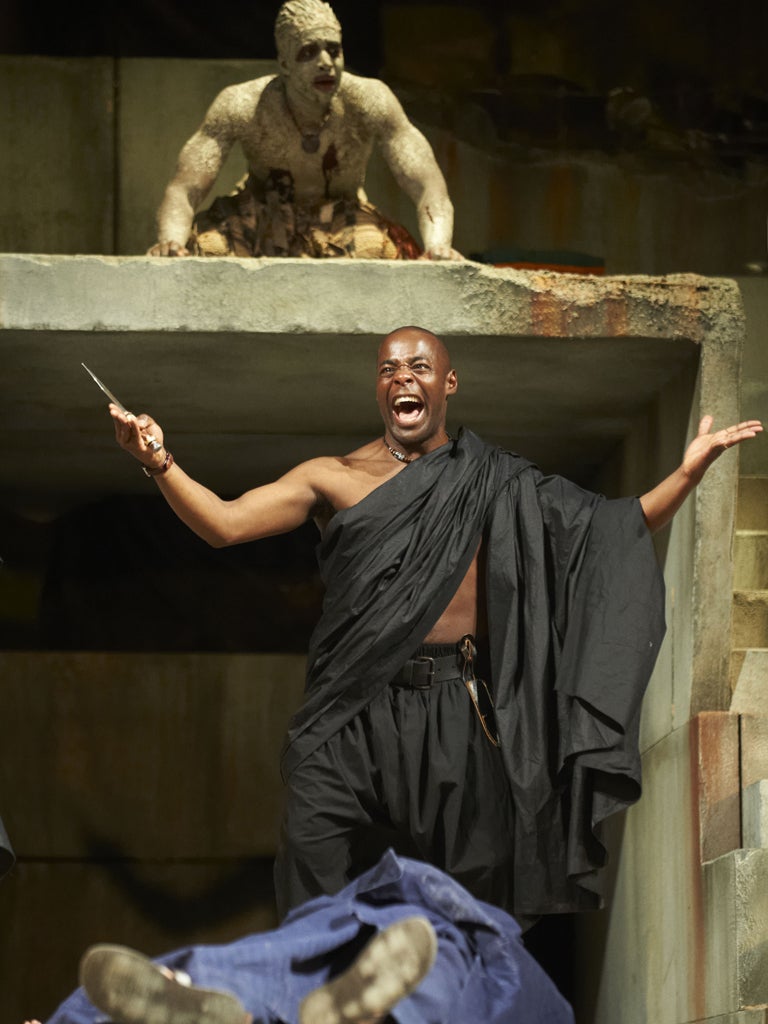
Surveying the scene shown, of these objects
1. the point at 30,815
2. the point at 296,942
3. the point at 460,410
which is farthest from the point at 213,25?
the point at 296,942

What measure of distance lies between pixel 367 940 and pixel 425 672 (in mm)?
1286

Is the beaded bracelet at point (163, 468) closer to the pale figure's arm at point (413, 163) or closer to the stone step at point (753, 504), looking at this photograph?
the pale figure's arm at point (413, 163)

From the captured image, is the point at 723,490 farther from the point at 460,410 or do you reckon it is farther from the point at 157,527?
the point at 157,527

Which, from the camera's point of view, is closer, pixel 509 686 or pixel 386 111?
pixel 509 686

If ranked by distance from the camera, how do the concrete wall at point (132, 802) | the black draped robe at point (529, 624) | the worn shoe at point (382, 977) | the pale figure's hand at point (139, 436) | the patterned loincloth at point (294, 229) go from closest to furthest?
the worn shoe at point (382, 977), the pale figure's hand at point (139, 436), the black draped robe at point (529, 624), the patterned loincloth at point (294, 229), the concrete wall at point (132, 802)

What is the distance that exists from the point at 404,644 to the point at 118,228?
3.99 m

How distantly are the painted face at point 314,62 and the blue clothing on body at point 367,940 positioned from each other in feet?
10.1

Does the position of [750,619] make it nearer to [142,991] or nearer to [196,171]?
[196,171]

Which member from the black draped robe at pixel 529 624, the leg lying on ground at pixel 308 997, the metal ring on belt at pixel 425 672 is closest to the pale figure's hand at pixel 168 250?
the black draped robe at pixel 529 624

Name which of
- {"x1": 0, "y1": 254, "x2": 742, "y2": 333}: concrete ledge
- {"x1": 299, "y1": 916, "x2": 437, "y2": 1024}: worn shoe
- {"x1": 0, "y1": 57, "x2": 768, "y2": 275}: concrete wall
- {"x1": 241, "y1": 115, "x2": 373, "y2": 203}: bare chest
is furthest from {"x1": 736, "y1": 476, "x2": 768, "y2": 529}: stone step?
{"x1": 299, "y1": 916, "x2": 437, "y2": 1024}: worn shoe

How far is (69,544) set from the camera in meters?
6.93

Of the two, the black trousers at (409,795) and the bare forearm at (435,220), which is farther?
the bare forearm at (435,220)

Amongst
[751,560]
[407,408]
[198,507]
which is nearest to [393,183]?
[751,560]

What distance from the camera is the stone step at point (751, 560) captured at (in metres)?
5.50
